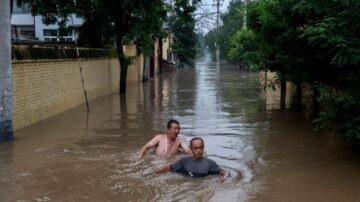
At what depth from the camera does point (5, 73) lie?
1129 centimetres

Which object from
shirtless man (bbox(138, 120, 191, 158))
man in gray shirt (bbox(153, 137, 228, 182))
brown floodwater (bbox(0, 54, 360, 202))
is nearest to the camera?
brown floodwater (bbox(0, 54, 360, 202))

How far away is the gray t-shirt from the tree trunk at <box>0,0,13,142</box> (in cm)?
445

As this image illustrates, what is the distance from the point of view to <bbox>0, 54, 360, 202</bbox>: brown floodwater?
7660 millimetres

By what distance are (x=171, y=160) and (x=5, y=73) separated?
3981mm

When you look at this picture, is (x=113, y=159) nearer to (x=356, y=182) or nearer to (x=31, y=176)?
(x=31, y=176)

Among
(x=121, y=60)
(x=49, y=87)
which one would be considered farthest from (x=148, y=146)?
(x=121, y=60)

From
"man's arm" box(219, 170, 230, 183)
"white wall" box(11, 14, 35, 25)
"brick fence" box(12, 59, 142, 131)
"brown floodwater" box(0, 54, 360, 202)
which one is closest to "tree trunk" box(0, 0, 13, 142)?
"brown floodwater" box(0, 54, 360, 202)

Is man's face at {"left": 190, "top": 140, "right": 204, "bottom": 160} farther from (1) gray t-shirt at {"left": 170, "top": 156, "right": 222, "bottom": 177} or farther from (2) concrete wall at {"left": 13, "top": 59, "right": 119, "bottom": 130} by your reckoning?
(2) concrete wall at {"left": 13, "top": 59, "right": 119, "bottom": 130}

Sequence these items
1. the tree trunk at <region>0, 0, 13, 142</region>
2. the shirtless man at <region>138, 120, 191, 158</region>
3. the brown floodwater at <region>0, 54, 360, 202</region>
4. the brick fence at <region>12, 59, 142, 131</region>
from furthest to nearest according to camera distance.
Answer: the brick fence at <region>12, 59, 142, 131</region>, the tree trunk at <region>0, 0, 13, 142</region>, the shirtless man at <region>138, 120, 191, 158</region>, the brown floodwater at <region>0, 54, 360, 202</region>

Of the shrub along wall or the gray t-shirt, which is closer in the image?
the gray t-shirt

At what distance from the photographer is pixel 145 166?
949 centimetres

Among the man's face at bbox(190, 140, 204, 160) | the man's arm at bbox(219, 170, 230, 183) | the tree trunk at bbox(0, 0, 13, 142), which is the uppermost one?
the tree trunk at bbox(0, 0, 13, 142)

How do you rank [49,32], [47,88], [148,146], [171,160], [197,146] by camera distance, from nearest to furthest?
[197,146] → [171,160] → [148,146] → [47,88] → [49,32]

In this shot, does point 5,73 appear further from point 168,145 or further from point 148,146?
point 168,145
